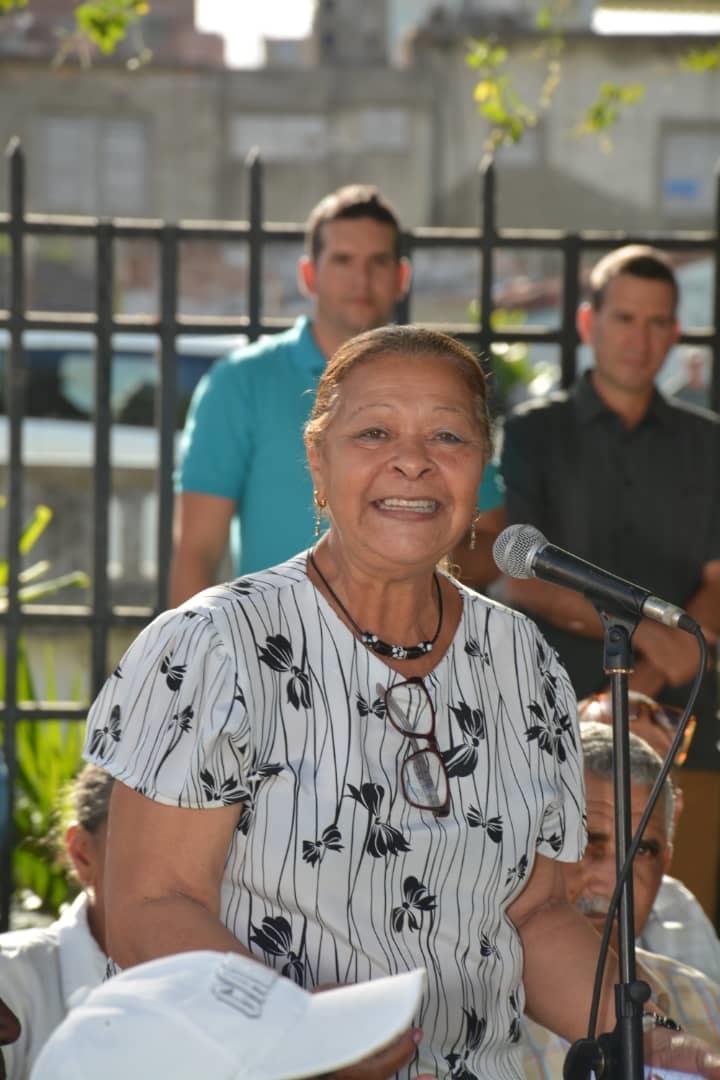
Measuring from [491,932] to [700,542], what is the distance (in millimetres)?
2354

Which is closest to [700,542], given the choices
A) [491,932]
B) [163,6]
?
[491,932]

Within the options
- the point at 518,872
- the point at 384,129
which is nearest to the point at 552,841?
the point at 518,872

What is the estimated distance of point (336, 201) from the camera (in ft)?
14.5

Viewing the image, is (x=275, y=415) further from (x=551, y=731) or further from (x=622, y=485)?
(x=551, y=731)

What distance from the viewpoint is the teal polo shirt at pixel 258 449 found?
13.5 feet

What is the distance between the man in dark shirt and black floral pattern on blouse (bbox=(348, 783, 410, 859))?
7.09ft

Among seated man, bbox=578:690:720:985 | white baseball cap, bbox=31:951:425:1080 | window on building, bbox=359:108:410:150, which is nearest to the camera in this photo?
white baseball cap, bbox=31:951:425:1080

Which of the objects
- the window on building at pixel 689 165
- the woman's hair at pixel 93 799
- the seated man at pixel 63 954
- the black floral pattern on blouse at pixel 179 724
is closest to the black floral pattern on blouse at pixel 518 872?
the black floral pattern on blouse at pixel 179 724

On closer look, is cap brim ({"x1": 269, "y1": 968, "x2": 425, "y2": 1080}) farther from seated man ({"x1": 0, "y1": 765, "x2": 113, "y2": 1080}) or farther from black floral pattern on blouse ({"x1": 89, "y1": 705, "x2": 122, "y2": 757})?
seated man ({"x1": 0, "y1": 765, "x2": 113, "y2": 1080})

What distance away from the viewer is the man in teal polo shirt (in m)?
4.12

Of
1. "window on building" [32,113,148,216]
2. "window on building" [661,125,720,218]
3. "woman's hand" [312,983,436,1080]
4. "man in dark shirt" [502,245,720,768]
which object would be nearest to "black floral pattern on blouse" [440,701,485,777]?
"woman's hand" [312,983,436,1080]

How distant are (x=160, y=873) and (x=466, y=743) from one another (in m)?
0.49

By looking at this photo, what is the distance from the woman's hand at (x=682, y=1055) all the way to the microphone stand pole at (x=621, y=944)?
7.3 inches

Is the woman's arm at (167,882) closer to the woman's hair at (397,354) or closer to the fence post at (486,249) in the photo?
the woman's hair at (397,354)
